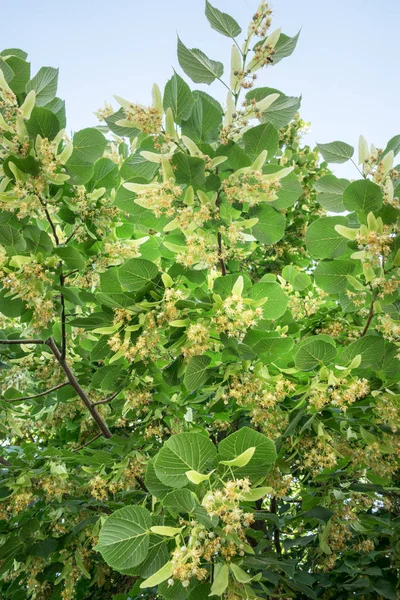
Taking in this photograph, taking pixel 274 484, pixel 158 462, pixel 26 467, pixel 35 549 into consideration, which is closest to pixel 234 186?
pixel 158 462

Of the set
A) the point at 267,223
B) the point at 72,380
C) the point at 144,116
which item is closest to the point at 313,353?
the point at 267,223

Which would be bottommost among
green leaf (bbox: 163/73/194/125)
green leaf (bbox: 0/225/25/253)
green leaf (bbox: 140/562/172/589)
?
green leaf (bbox: 140/562/172/589)

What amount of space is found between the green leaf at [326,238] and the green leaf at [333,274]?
44mm

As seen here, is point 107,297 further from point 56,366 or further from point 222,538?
point 56,366

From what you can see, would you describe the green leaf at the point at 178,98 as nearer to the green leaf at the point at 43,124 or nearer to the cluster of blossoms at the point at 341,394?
the green leaf at the point at 43,124

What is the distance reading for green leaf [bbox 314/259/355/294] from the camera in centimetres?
210

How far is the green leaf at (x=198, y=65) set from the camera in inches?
76.0

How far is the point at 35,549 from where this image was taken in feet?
8.42

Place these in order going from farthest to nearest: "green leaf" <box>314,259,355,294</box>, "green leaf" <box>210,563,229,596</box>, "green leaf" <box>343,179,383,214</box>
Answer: "green leaf" <box>314,259,355,294</box>
"green leaf" <box>343,179,383,214</box>
"green leaf" <box>210,563,229,596</box>

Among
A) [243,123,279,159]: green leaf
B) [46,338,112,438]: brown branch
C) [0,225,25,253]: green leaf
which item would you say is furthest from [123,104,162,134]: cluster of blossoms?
[46,338,112,438]: brown branch

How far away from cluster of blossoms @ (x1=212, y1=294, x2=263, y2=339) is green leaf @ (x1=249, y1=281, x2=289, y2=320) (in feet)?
0.37

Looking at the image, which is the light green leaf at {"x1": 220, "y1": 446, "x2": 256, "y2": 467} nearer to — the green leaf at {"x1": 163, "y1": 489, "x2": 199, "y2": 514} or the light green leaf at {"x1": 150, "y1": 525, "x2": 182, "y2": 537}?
the green leaf at {"x1": 163, "y1": 489, "x2": 199, "y2": 514}

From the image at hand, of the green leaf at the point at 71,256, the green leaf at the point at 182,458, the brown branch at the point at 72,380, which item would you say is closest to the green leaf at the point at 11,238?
the green leaf at the point at 71,256

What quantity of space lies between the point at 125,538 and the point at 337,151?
5.51 ft
